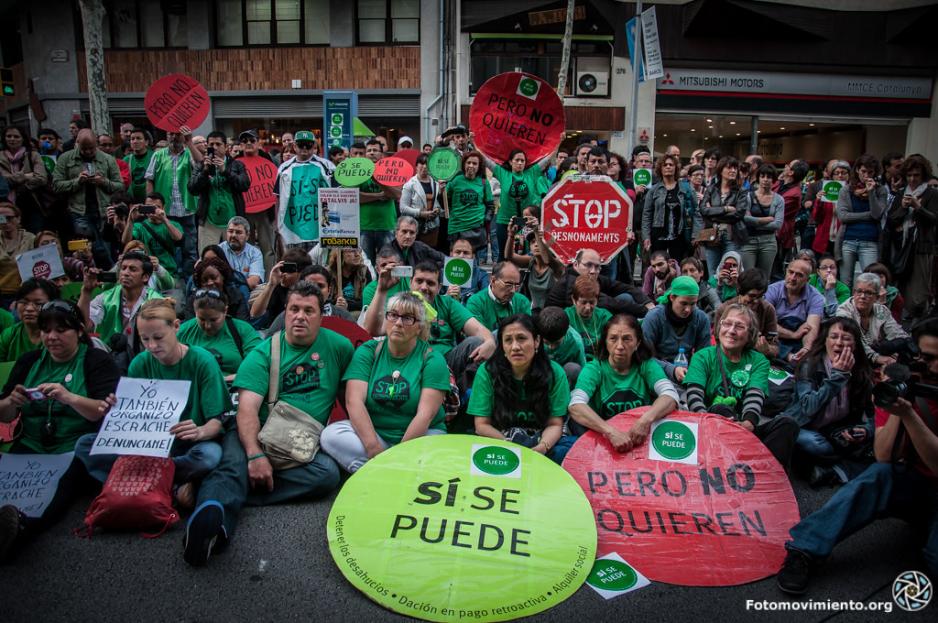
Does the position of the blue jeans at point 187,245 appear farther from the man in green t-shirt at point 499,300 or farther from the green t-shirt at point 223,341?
the man in green t-shirt at point 499,300

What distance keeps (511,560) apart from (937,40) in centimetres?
2380

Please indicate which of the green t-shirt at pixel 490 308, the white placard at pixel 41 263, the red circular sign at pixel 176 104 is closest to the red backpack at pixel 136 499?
the green t-shirt at pixel 490 308

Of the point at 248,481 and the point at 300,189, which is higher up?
the point at 300,189

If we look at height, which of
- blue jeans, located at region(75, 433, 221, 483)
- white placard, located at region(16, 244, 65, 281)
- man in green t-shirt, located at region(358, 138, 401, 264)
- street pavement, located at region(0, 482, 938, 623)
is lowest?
street pavement, located at region(0, 482, 938, 623)

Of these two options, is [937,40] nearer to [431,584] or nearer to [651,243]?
[651,243]

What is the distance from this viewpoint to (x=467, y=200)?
7805mm

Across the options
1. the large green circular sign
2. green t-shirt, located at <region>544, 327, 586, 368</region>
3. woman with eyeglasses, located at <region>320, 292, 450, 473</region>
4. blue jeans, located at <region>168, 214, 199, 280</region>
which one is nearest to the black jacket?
green t-shirt, located at <region>544, 327, 586, 368</region>

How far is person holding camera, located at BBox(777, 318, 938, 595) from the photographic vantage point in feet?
10.1

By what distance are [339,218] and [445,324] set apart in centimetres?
155

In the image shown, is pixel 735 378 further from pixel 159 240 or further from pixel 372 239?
pixel 159 240

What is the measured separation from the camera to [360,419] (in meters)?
3.97

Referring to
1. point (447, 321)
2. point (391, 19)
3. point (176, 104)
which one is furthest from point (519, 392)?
point (391, 19)

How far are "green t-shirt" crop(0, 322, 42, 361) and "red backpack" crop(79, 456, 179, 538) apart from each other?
62.9 inches

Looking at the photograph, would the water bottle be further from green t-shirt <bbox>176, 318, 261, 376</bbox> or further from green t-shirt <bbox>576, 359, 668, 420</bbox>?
green t-shirt <bbox>176, 318, 261, 376</bbox>
